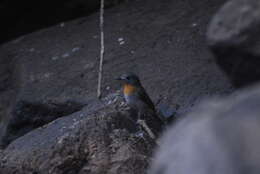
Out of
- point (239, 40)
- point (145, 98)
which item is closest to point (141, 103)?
point (145, 98)

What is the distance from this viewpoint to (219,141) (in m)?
2.97

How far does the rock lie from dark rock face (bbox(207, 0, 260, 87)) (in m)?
1.61

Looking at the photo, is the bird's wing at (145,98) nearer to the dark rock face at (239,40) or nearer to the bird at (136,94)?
the bird at (136,94)

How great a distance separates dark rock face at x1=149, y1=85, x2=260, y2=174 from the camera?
9.54ft

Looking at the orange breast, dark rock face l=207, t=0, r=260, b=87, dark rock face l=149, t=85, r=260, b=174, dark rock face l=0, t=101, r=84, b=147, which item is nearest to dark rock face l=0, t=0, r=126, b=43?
dark rock face l=0, t=101, r=84, b=147

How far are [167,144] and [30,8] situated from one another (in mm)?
7857

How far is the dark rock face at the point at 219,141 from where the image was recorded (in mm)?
2908

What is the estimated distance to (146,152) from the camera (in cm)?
578

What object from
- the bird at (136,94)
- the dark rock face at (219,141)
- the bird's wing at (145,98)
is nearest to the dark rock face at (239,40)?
the dark rock face at (219,141)

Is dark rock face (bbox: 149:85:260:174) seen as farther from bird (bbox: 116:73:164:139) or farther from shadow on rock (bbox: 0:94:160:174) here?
bird (bbox: 116:73:164:139)

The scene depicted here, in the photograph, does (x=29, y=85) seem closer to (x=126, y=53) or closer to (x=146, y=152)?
(x=126, y=53)

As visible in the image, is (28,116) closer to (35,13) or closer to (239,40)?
(35,13)

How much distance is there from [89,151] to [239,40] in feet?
6.45

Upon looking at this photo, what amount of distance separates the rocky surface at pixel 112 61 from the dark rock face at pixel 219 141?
4.42m
